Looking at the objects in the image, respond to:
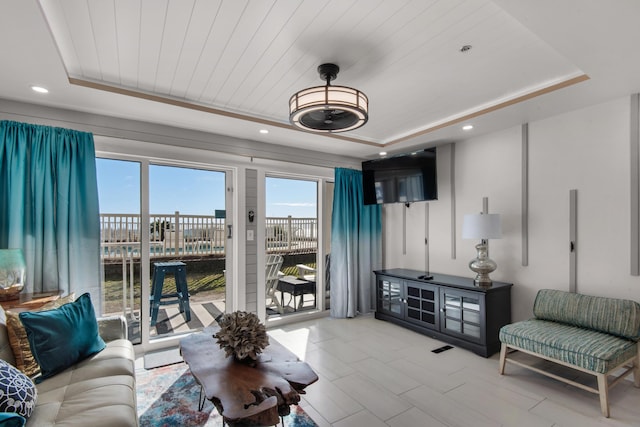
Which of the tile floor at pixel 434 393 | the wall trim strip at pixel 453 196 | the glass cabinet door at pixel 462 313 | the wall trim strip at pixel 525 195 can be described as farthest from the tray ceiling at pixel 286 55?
the tile floor at pixel 434 393

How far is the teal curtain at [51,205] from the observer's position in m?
2.63

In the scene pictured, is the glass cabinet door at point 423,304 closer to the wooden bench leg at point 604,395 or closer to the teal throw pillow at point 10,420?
the wooden bench leg at point 604,395

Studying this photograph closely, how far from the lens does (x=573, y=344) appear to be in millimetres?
2439

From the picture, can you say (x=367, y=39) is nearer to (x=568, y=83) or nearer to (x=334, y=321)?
(x=568, y=83)

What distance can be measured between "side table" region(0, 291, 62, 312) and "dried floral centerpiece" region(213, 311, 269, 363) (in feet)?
4.50

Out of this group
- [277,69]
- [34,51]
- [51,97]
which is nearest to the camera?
[34,51]

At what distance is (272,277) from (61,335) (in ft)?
8.40

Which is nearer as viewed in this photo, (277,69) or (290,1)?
(290,1)

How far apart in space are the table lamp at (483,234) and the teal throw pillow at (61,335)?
339 centimetres

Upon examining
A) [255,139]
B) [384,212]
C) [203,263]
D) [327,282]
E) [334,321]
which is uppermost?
[255,139]

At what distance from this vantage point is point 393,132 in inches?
157

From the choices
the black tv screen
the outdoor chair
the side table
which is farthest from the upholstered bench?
the side table

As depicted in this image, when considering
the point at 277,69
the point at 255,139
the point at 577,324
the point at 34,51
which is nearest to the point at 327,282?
the point at 255,139

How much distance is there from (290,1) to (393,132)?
8.35 ft
